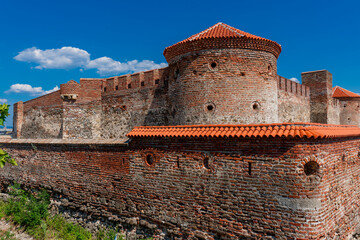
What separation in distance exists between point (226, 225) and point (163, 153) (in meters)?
2.48

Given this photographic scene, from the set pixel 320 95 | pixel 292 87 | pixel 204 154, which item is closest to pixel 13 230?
pixel 204 154

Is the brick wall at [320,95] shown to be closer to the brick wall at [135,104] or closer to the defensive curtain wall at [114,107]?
the defensive curtain wall at [114,107]

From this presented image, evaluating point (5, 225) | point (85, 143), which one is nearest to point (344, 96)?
point (85, 143)

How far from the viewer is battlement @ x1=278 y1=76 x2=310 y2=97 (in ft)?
46.5

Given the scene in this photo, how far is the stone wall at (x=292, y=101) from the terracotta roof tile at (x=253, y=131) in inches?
269

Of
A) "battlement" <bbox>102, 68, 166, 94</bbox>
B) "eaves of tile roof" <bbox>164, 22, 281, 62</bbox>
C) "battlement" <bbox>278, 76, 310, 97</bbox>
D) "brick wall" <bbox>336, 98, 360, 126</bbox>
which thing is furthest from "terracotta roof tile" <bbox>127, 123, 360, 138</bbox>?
"brick wall" <bbox>336, 98, 360, 126</bbox>

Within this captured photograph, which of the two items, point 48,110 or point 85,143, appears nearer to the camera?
point 85,143

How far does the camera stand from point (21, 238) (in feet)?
29.7

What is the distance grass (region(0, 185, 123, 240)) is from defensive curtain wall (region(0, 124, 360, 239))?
26.3 inches

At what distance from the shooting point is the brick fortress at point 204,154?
5727mm

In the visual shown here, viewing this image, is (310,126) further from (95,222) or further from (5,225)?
(5,225)

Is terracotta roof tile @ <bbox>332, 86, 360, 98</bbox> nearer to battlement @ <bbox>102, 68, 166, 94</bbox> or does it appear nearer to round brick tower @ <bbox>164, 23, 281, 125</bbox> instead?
round brick tower @ <bbox>164, 23, 281, 125</bbox>

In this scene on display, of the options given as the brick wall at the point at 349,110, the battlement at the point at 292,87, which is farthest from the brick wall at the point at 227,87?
the brick wall at the point at 349,110

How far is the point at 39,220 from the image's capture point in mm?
9391
